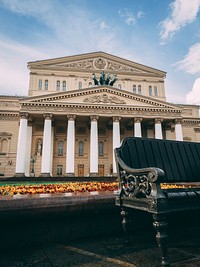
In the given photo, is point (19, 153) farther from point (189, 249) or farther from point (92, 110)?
point (189, 249)

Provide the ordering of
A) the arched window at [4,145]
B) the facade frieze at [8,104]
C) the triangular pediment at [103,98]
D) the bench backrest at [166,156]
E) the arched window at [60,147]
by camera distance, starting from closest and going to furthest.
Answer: the bench backrest at [166,156] < the triangular pediment at [103,98] < the arched window at [4,145] < the arched window at [60,147] < the facade frieze at [8,104]

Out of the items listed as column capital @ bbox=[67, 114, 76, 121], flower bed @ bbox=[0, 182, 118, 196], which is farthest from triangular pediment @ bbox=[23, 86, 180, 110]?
flower bed @ bbox=[0, 182, 118, 196]

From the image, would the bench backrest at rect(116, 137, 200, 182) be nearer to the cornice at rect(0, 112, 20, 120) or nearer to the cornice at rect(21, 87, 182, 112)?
the cornice at rect(21, 87, 182, 112)

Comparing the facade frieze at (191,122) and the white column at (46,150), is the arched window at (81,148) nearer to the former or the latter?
the white column at (46,150)

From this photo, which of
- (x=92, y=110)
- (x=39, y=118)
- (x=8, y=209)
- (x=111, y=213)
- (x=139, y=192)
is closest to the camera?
(x=139, y=192)

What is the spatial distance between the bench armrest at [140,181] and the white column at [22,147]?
23.2 meters

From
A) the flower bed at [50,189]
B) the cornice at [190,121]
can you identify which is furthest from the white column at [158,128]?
the flower bed at [50,189]

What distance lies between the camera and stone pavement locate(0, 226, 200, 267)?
84.9 inches

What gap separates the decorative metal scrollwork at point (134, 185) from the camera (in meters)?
2.22

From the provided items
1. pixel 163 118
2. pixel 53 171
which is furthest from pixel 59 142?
pixel 163 118

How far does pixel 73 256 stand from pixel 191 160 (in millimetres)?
2680

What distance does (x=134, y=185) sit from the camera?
2.46 metres

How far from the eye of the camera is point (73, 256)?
2387 mm

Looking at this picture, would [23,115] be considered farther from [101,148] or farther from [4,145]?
[101,148]
